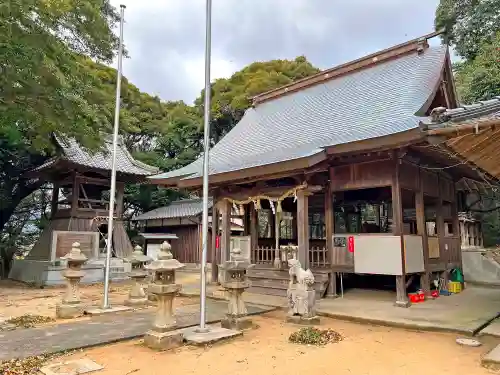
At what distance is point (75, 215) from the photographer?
18.0 m

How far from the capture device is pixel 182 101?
35.2 m

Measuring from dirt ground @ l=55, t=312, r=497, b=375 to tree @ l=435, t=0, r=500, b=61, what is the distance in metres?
20.4

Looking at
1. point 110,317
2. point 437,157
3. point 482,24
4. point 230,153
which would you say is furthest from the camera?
point 482,24

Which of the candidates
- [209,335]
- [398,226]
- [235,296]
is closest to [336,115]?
[398,226]

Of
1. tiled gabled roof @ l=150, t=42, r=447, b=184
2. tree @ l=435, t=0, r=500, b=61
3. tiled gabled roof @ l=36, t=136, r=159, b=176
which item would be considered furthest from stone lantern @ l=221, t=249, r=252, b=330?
tree @ l=435, t=0, r=500, b=61

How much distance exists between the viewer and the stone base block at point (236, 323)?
6957 millimetres

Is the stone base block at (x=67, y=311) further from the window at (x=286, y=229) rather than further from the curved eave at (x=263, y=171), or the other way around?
the window at (x=286, y=229)

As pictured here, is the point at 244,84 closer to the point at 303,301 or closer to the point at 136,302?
the point at 136,302

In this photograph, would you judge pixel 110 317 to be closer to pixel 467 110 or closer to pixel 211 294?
pixel 211 294

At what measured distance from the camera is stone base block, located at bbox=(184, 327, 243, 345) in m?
5.99

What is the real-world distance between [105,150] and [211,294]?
895 cm

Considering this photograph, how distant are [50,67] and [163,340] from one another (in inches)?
302

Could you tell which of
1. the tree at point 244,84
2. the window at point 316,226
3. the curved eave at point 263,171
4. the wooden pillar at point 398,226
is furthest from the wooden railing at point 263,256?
the tree at point 244,84

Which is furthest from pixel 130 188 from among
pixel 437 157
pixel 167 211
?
pixel 437 157
